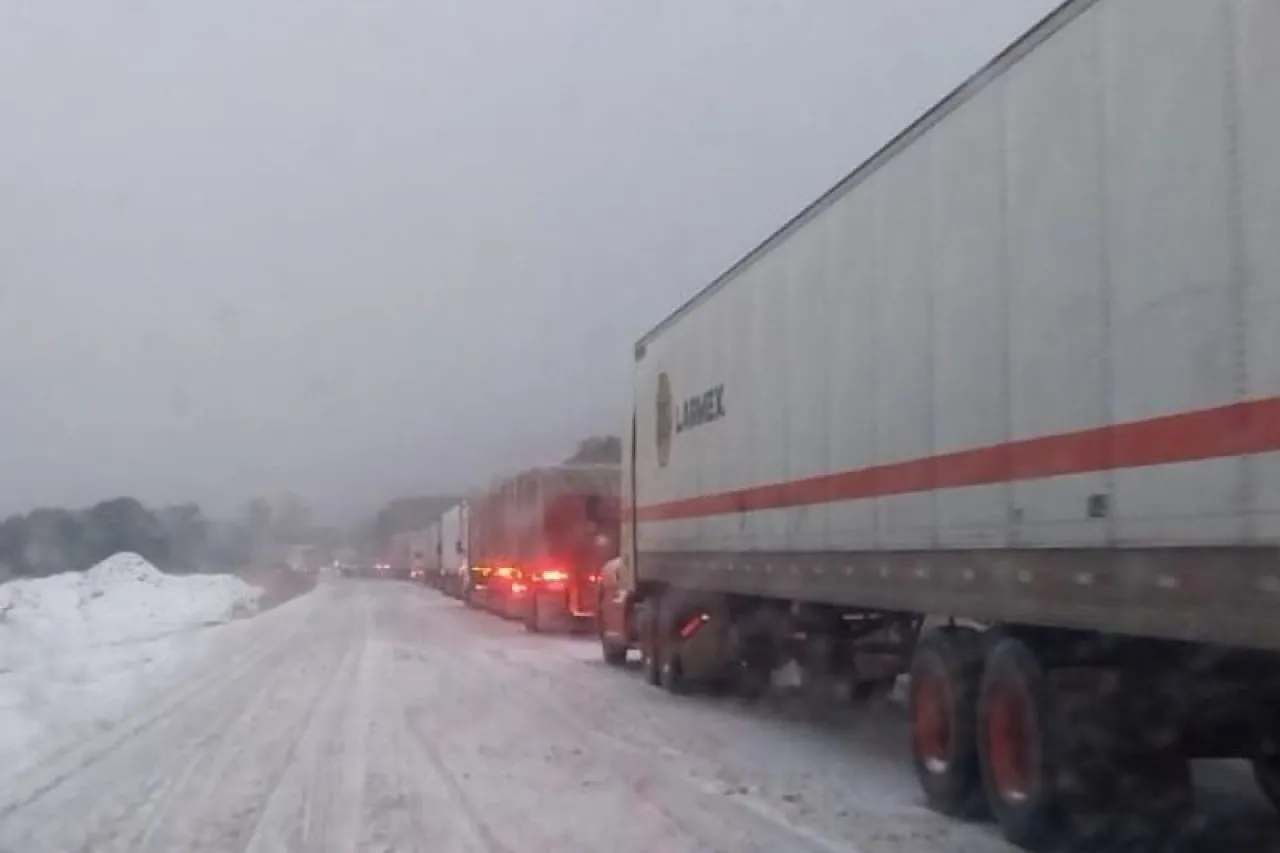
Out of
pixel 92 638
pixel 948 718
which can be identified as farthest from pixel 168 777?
pixel 92 638

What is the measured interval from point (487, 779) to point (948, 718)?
3.76m

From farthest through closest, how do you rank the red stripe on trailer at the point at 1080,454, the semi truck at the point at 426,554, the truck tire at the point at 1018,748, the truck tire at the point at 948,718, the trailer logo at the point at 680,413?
the semi truck at the point at 426,554
the trailer logo at the point at 680,413
the truck tire at the point at 948,718
the truck tire at the point at 1018,748
the red stripe on trailer at the point at 1080,454

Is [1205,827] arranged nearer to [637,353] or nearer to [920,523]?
[920,523]

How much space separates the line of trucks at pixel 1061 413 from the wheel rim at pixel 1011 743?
31 millimetres

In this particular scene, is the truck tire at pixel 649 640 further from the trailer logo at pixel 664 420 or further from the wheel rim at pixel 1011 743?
the wheel rim at pixel 1011 743

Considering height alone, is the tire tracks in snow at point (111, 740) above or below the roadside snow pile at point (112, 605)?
below

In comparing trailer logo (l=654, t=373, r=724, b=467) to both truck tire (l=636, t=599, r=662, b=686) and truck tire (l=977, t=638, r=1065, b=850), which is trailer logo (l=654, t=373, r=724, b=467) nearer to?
truck tire (l=636, t=599, r=662, b=686)

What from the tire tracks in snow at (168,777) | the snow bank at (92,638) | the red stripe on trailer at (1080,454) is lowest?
the tire tracks in snow at (168,777)

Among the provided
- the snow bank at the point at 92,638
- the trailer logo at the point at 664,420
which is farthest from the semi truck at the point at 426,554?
the trailer logo at the point at 664,420

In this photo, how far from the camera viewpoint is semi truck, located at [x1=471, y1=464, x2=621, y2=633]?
4081cm

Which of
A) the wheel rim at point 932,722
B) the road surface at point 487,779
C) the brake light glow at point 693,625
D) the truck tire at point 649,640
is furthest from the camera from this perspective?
the truck tire at point 649,640

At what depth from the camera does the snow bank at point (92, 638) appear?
20406 mm

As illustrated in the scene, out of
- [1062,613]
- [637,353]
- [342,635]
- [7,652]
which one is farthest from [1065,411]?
[342,635]

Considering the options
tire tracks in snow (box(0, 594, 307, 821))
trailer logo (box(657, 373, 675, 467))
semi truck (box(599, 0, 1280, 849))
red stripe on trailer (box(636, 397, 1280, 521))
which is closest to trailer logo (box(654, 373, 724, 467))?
trailer logo (box(657, 373, 675, 467))
